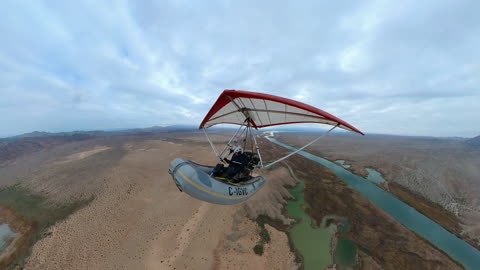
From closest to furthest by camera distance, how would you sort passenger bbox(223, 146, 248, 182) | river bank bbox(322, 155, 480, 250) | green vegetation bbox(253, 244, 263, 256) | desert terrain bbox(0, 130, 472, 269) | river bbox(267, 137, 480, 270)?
1. passenger bbox(223, 146, 248, 182)
2. desert terrain bbox(0, 130, 472, 269)
3. green vegetation bbox(253, 244, 263, 256)
4. river bbox(267, 137, 480, 270)
5. river bank bbox(322, 155, 480, 250)

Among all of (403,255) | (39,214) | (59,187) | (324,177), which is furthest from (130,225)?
(324,177)

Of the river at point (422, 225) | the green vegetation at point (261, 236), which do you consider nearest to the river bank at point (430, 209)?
the river at point (422, 225)

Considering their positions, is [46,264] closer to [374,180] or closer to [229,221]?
[229,221]

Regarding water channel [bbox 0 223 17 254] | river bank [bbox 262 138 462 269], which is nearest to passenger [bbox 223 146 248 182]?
river bank [bbox 262 138 462 269]

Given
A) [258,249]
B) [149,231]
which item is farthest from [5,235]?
[258,249]

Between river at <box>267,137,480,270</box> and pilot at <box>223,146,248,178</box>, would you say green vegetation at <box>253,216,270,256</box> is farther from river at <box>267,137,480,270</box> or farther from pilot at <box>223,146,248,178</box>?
river at <box>267,137,480,270</box>

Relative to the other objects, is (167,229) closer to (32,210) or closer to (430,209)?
(32,210)
